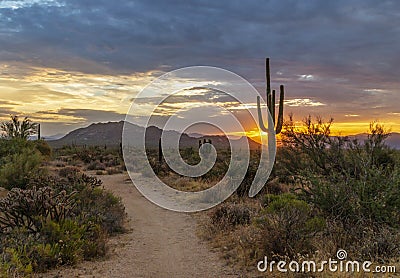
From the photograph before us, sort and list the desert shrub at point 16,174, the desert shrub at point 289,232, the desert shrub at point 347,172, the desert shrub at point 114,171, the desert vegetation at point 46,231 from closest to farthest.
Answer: the desert vegetation at point 46,231
the desert shrub at point 289,232
the desert shrub at point 347,172
the desert shrub at point 16,174
the desert shrub at point 114,171

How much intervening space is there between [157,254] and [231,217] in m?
2.67

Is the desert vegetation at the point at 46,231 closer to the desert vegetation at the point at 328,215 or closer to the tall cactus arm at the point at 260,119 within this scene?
the desert vegetation at the point at 328,215

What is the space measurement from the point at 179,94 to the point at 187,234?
A: 5268mm

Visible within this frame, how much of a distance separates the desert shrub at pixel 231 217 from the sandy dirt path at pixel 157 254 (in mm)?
744

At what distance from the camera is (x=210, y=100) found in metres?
15.9

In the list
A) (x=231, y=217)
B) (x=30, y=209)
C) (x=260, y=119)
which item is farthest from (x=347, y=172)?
(x=260, y=119)

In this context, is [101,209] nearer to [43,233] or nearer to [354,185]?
[43,233]

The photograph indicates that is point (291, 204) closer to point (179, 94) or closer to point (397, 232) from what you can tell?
point (397, 232)

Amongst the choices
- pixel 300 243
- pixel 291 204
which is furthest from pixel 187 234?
pixel 300 243

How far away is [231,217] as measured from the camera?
11383 mm

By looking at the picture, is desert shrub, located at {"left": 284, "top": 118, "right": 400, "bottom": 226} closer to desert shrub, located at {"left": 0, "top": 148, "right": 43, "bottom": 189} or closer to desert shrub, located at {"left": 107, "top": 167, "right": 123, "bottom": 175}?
desert shrub, located at {"left": 0, "top": 148, "right": 43, "bottom": 189}

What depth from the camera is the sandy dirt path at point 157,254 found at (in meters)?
8.05

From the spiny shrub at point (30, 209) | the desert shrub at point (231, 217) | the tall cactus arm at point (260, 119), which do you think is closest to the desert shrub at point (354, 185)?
the desert shrub at point (231, 217)

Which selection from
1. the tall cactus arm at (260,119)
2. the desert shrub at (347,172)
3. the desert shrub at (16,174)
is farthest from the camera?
the tall cactus arm at (260,119)
